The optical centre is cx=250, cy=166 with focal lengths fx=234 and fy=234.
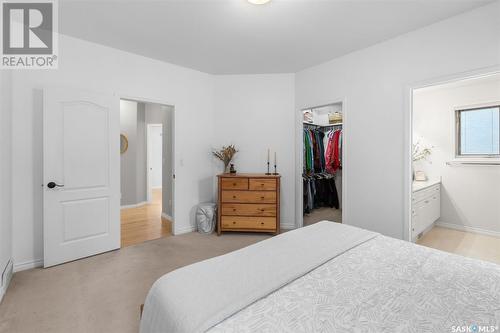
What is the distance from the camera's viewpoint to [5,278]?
1994 millimetres

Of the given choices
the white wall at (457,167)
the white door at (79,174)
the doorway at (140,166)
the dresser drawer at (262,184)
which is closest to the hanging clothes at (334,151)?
the white wall at (457,167)

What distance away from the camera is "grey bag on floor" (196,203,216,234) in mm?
3557

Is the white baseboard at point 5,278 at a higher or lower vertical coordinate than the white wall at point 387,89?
lower

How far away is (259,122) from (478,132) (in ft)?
10.9

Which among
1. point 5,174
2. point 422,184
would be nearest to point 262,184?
point 422,184

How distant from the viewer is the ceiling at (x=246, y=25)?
2.08 metres

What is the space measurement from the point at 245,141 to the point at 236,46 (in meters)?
1.45

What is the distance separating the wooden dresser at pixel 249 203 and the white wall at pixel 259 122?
1.49 feet

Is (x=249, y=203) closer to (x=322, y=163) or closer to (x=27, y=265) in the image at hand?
(x=322, y=163)

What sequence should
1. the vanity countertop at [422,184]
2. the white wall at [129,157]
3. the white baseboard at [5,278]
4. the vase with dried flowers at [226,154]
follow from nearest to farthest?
the white baseboard at [5,278] < the vanity countertop at [422,184] < the vase with dried flowers at [226,154] < the white wall at [129,157]

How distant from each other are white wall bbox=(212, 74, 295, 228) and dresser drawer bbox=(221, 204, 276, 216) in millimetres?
479

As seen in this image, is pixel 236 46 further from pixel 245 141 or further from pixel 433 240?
pixel 433 240

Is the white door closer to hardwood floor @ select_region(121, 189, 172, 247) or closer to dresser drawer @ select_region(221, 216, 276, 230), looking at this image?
hardwood floor @ select_region(121, 189, 172, 247)

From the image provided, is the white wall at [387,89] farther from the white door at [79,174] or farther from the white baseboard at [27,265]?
the white baseboard at [27,265]
